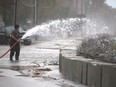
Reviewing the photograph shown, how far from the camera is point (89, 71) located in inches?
435

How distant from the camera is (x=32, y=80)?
480 inches

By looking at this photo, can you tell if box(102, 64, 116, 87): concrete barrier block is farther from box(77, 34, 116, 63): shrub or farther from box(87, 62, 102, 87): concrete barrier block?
box(77, 34, 116, 63): shrub

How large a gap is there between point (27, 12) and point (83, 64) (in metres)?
49.2

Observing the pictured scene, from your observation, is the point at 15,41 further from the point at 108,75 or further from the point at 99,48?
the point at 108,75

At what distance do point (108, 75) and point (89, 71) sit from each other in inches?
44.3

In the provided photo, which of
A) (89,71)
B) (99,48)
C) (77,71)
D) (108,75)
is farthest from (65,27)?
(108,75)

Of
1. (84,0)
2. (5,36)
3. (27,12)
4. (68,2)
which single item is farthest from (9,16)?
(84,0)

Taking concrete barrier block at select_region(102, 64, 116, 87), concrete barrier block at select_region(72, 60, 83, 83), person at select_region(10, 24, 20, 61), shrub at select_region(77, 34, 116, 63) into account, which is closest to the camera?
concrete barrier block at select_region(102, 64, 116, 87)

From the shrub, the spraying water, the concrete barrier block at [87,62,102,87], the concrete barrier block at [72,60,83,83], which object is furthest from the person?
the concrete barrier block at [87,62,102,87]

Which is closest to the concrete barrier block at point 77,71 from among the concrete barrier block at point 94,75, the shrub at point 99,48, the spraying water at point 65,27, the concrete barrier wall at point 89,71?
the concrete barrier wall at point 89,71

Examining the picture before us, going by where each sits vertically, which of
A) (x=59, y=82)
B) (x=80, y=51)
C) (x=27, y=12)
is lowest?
(x=59, y=82)

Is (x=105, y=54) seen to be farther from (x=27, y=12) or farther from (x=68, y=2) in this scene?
(x=68, y=2)

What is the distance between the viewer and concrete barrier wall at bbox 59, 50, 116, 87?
9.97m

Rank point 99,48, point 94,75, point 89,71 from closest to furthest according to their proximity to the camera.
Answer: point 94,75 < point 89,71 < point 99,48
